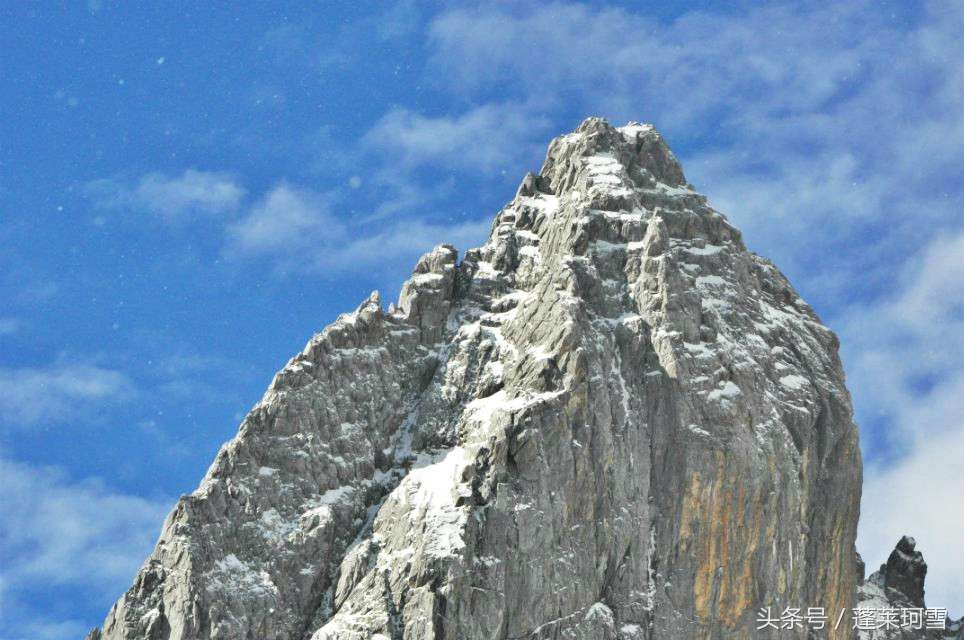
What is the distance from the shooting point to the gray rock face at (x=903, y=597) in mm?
165000

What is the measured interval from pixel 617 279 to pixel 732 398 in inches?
513

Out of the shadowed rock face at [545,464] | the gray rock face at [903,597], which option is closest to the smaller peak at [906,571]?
the gray rock face at [903,597]

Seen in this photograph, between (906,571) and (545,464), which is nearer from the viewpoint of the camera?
(545,464)

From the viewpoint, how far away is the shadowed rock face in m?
124

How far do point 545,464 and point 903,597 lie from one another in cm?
6049

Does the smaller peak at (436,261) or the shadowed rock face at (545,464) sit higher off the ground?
the smaller peak at (436,261)

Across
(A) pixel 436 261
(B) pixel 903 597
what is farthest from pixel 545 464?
(B) pixel 903 597

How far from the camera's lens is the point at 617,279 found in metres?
141

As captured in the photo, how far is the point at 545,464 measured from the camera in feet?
414

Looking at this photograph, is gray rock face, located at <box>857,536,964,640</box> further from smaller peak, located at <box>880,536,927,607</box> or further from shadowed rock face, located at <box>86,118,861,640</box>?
shadowed rock face, located at <box>86,118,861,640</box>

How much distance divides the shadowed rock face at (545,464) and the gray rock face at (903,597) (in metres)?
27.3

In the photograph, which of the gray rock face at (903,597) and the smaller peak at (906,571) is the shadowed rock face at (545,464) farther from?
the smaller peak at (906,571)

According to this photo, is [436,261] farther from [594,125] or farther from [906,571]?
[906,571]

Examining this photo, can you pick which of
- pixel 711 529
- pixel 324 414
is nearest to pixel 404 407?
pixel 324 414
